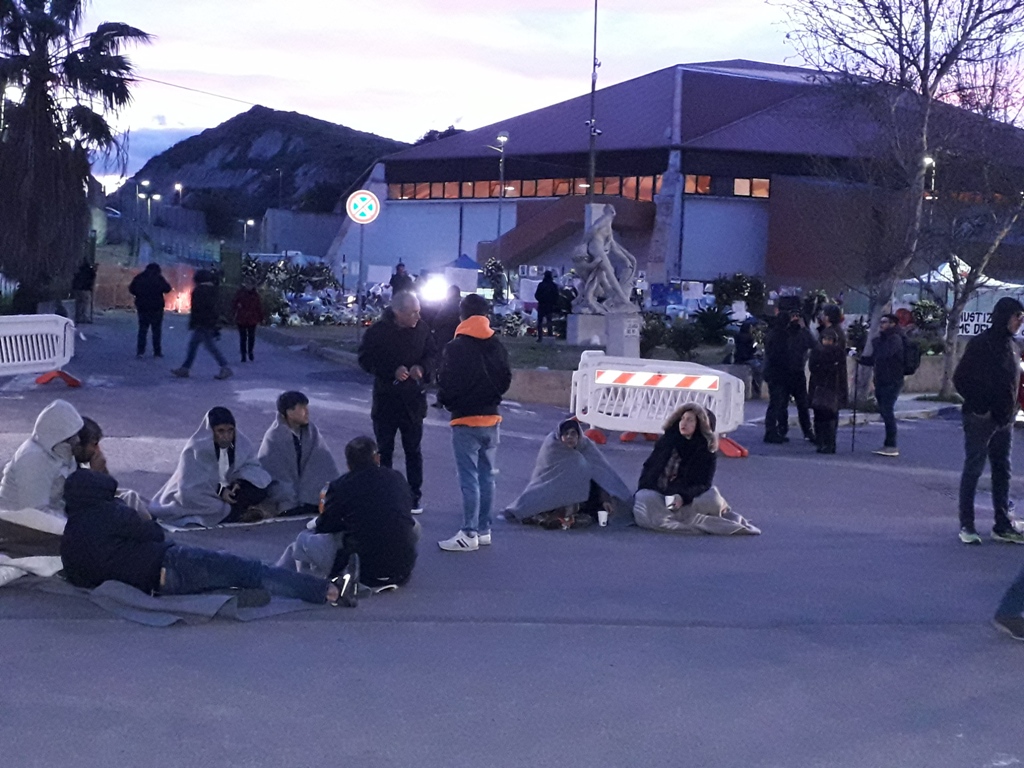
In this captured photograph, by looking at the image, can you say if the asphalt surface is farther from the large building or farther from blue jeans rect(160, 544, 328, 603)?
the large building

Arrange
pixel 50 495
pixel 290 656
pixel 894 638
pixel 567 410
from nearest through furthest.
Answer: pixel 290 656 < pixel 894 638 < pixel 50 495 < pixel 567 410

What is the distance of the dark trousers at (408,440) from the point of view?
1020 cm

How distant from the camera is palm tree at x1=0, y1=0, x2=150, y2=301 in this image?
22.4 metres

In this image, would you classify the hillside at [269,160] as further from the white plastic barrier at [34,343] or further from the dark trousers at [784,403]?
the dark trousers at [784,403]

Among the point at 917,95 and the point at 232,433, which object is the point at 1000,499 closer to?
the point at 232,433

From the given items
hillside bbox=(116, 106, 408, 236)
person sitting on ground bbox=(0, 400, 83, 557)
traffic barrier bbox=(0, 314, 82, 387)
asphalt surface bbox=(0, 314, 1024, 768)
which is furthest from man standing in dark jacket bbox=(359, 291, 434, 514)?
hillside bbox=(116, 106, 408, 236)

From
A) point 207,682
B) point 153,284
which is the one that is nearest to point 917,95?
point 153,284

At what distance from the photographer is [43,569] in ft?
24.8

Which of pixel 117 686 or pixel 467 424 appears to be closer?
pixel 117 686

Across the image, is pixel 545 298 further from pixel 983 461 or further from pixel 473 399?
pixel 473 399

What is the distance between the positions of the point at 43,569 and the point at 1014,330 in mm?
7073

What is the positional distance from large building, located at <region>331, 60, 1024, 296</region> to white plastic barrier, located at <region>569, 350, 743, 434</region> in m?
38.5


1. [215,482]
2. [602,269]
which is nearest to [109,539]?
[215,482]

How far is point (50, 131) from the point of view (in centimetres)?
2270
